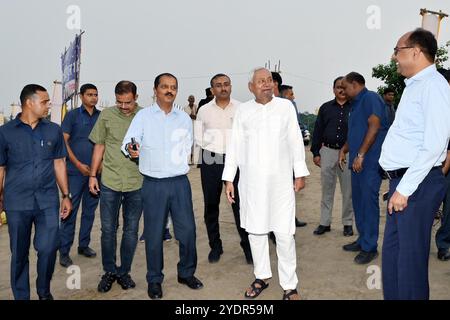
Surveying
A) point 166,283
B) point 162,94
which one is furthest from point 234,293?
point 162,94

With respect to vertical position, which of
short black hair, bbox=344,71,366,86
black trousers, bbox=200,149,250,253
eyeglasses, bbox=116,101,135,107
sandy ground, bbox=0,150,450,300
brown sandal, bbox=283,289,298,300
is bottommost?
sandy ground, bbox=0,150,450,300

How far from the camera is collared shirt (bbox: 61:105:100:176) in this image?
199 inches

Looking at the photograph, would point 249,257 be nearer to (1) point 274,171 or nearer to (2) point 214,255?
(2) point 214,255

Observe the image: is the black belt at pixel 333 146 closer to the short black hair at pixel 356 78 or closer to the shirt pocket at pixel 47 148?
the short black hair at pixel 356 78

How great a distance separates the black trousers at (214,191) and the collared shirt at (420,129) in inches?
88.3

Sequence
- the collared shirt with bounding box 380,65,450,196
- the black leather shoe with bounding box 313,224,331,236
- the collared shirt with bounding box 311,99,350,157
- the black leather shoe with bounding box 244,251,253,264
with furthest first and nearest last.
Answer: the black leather shoe with bounding box 313,224,331,236
the collared shirt with bounding box 311,99,350,157
the black leather shoe with bounding box 244,251,253,264
the collared shirt with bounding box 380,65,450,196

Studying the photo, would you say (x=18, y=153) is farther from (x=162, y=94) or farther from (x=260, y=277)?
(x=260, y=277)

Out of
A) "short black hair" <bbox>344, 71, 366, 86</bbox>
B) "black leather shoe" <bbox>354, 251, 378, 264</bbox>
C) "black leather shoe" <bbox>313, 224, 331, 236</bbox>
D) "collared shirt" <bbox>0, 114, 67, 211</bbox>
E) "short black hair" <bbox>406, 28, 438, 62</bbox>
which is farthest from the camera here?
"black leather shoe" <bbox>313, 224, 331, 236</bbox>

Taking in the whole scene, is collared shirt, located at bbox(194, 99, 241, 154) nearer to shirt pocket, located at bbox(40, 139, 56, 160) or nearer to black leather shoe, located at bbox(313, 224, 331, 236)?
shirt pocket, located at bbox(40, 139, 56, 160)

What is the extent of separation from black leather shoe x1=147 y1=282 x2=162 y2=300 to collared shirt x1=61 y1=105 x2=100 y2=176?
1.83 metres

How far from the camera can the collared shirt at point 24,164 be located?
11.4 feet

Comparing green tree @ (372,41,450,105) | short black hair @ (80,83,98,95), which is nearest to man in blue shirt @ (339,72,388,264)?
short black hair @ (80,83,98,95)

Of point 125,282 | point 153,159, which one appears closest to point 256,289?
point 125,282

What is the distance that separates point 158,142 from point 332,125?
2998 mm
